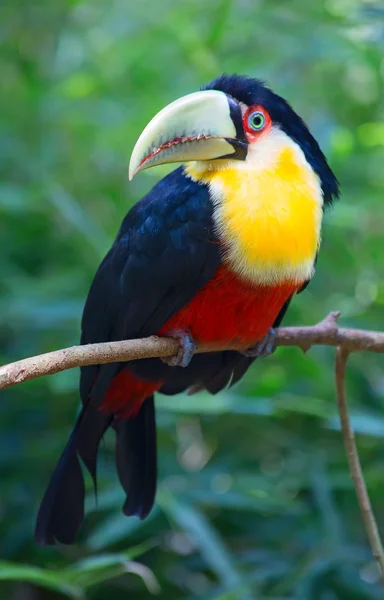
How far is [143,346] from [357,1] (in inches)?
90.3

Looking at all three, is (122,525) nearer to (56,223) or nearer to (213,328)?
(213,328)

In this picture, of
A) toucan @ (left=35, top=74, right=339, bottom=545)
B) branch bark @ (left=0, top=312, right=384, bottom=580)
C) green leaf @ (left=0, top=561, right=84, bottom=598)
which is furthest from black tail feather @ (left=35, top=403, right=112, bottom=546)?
branch bark @ (left=0, top=312, right=384, bottom=580)

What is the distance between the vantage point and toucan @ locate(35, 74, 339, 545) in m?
2.17

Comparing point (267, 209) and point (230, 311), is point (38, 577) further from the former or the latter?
point (267, 209)

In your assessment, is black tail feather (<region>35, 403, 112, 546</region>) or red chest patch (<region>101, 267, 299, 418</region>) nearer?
red chest patch (<region>101, 267, 299, 418</region>)

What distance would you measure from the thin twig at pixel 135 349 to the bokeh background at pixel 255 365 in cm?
60

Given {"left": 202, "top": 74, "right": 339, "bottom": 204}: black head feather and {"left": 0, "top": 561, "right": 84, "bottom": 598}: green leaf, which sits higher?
{"left": 202, "top": 74, "right": 339, "bottom": 204}: black head feather

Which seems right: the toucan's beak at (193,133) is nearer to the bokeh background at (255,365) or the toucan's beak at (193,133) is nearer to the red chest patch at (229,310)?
the red chest patch at (229,310)

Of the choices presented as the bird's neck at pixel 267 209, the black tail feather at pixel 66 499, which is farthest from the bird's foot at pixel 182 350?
the black tail feather at pixel 66 499

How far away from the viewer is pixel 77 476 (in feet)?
8.17

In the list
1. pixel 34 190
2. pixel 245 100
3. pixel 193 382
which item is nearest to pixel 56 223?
pixel 34 190

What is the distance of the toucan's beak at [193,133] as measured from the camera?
211 centimetres

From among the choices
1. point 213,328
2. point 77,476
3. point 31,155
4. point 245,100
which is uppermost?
point 31,155

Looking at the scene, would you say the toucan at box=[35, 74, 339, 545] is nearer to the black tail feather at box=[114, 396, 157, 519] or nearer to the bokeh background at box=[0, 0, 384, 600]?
the black tail feather at box=[114, 396, 157, 519]
